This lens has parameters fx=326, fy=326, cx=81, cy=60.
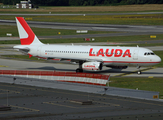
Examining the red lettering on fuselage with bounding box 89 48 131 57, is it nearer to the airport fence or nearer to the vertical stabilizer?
the airport fence

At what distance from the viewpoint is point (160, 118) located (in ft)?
78.1

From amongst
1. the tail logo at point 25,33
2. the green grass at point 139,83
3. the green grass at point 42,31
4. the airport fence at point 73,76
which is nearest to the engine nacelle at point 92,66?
the green grass at point 139,83

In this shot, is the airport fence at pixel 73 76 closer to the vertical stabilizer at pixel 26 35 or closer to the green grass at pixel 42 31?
the vertical stabilizer at pixel 26 35

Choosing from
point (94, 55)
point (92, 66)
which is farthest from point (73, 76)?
point (94, 55)

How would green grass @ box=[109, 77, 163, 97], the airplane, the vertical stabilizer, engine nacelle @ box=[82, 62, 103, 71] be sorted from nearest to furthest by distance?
green grass @ box=[109, 77, 163, 97], engine nacelle @ box=[82, 62, 103, 71], the airplane, the vertical stabilizer

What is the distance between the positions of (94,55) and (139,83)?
40.6 feet

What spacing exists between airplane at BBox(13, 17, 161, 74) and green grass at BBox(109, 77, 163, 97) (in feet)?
14.9

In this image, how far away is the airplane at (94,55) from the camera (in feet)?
185

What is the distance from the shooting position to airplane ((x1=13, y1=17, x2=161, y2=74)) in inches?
2218

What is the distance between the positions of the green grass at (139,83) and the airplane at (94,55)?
455 centimetres

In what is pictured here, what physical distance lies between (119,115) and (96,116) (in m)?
1.79

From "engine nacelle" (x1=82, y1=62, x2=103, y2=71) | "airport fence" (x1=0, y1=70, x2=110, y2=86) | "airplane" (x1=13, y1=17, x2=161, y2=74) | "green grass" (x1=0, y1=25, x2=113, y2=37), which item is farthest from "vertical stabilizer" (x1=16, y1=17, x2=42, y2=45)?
"green grass" (x1=0, y1=25, x2=113, y2=37)

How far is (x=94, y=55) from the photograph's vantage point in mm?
58344

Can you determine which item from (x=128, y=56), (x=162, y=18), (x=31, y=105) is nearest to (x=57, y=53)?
(x=128, y=56)
